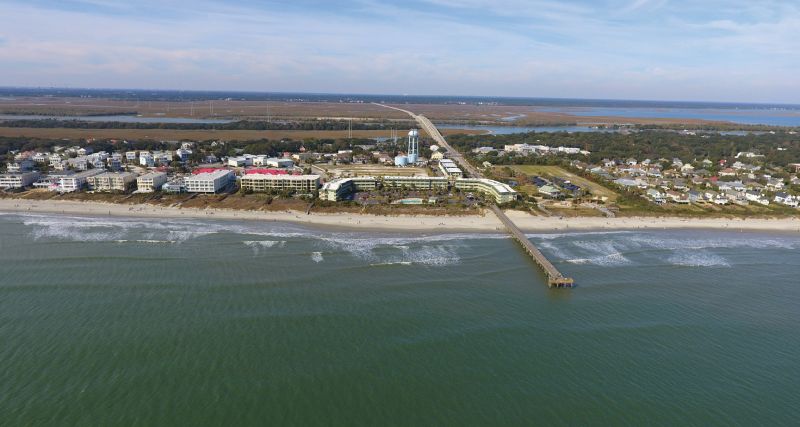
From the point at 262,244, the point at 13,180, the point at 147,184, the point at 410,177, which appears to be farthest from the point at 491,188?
the point at 13,180

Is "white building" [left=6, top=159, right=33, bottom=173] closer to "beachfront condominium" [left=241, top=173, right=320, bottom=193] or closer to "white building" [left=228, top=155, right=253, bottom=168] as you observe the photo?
"white building" [left=228, top=155, right=253, bottom=168]

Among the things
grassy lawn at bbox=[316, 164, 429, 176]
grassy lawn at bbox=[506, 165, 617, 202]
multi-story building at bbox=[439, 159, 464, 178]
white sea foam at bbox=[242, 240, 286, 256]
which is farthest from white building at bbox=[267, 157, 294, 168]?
white sea foam at bbox=[242, 240, 286, 256]

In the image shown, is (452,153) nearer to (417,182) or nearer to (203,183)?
(417,182)

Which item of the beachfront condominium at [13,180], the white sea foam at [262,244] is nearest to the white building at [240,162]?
the beachfront condominium at [13,180]

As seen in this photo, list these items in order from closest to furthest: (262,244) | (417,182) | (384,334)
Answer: (384,334), (262,244), (417,182)

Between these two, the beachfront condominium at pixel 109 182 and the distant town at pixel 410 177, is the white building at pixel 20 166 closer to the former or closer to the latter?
the distant town at pixel 410 177

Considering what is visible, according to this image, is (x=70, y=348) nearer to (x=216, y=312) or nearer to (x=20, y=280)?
(x=216, y=312)
